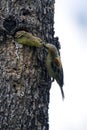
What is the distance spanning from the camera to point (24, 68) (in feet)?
12.7

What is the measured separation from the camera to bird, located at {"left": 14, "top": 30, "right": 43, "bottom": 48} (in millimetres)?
4023

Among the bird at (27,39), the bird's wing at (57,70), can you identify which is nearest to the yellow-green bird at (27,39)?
the bird at (27,39)

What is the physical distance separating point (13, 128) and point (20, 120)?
0.08m

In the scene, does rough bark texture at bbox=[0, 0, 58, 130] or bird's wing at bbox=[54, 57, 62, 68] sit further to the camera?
bird's wing at bbox=[54, 57, 62, 68]

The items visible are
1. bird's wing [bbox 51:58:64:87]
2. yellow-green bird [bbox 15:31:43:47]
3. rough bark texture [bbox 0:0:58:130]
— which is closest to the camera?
rough bark texture [bbox 0:0:58:130]

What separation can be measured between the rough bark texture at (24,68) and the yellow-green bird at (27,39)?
0.04 meters

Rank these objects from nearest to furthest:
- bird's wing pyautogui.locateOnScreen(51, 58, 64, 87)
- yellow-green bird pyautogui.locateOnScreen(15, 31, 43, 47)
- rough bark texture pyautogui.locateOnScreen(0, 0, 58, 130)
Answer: rough bark texture pyautogui.locateOnScreen(0, 0, 58, 130) < yellow-green bird pyautogui.locateOnScreen(15, 31, 43, 47) < bird's wing pyautogui.locateOnScreen(51, 58, 64, 87)

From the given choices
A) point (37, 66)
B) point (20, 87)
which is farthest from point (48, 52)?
point (20, 87)

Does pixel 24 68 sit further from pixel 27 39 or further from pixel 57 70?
pixel 57 70

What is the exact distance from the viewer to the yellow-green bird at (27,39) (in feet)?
13.2

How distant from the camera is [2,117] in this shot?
11.9 ft

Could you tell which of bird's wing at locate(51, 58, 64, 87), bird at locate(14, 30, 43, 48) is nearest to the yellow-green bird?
bird at locate(14, 30, 43, 48)

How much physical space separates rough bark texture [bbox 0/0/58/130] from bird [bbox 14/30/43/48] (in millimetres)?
38

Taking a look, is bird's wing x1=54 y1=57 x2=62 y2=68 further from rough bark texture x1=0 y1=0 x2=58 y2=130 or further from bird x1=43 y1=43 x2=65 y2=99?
rough bark texture x1=0 y1=0 x2=58 y2=130
